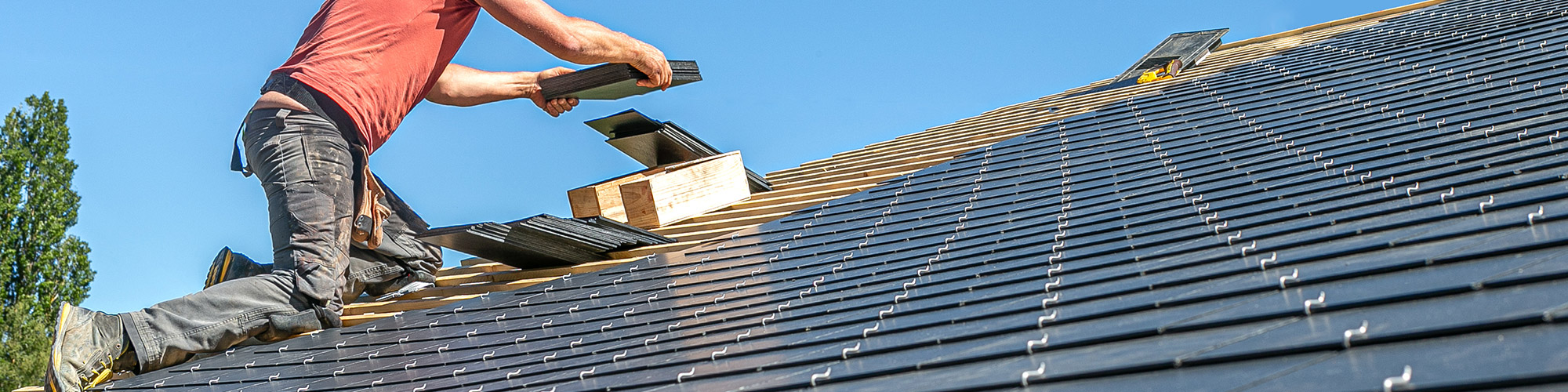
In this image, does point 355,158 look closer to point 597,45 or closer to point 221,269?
point 221,269

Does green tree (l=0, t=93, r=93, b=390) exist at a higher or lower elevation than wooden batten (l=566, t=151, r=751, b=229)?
higher

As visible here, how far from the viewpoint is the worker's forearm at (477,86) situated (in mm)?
6660

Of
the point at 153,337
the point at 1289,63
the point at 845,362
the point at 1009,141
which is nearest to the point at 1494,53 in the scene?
the point at 1289,63

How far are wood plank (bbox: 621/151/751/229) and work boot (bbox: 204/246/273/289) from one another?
6.59ft

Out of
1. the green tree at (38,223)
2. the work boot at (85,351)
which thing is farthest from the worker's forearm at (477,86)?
the green tree at (38,223)

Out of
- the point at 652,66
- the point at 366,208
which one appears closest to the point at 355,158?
the point at 366,208

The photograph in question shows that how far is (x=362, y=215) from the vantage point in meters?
5.66

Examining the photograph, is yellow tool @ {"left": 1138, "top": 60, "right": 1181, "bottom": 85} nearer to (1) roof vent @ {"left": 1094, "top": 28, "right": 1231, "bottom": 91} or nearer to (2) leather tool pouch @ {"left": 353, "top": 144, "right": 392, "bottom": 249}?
(1) roof vent @ {"left": 1094, "top": 28, "right": 1231, "bottom": 91}

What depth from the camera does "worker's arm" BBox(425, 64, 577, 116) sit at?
6.67 m

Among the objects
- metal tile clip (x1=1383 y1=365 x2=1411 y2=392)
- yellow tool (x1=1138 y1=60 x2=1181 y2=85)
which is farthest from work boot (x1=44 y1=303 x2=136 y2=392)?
yellow tool (x1=1138 y1=60 x2=1181 y2=85)

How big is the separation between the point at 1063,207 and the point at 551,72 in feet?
11.1

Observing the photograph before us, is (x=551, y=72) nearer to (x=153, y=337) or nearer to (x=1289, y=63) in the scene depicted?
(x=153, y=337)

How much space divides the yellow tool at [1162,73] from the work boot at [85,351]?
250 inches

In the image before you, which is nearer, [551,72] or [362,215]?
[362,215]
